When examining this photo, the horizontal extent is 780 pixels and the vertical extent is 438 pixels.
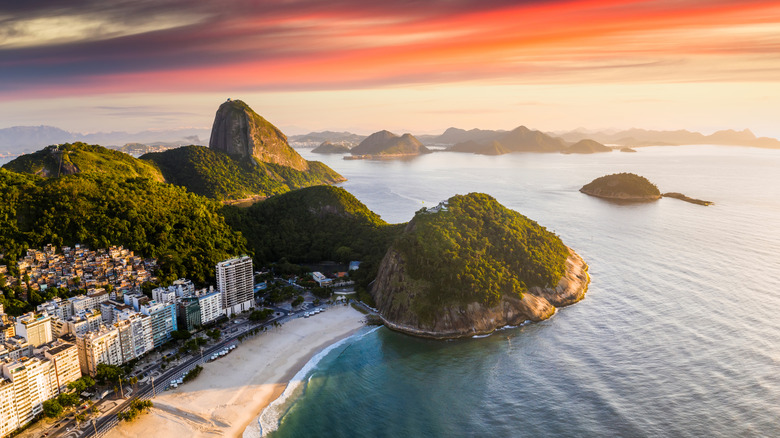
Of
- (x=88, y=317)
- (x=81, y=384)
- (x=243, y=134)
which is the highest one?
(x=243, y=134)

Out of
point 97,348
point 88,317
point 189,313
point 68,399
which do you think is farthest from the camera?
point 189,313

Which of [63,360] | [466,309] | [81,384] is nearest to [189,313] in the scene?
[81,384]

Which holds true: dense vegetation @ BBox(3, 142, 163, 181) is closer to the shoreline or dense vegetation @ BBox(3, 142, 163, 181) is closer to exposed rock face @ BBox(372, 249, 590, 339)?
exposed rock face @ BBox(372, 249, 590, 339)

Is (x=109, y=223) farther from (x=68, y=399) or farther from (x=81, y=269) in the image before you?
(x=68, y=399)

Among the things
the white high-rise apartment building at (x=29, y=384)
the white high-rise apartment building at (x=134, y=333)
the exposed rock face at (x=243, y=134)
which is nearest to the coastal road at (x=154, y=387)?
the white high-rise apartment building at (x=29, y=384)

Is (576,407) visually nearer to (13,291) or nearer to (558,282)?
(558,282)

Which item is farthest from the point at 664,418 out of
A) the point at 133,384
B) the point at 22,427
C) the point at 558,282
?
the point at 22,427

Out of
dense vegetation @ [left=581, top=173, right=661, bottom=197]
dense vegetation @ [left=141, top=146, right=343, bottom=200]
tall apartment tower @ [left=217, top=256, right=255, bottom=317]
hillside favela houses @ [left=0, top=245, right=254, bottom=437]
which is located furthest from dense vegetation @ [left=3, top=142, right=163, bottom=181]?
dense vegetation @ [left=581, top=173, right=661, bottom=197]

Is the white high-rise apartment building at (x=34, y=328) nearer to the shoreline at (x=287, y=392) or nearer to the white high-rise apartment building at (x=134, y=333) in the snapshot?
the white high-rise apartment building at (x=134, y=333)
